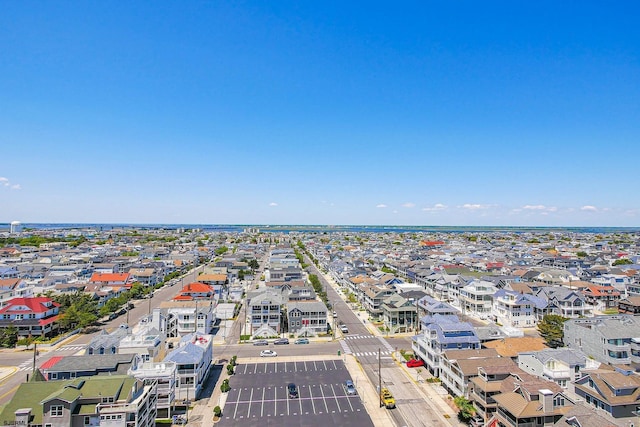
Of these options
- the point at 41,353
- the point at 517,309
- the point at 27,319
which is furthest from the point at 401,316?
the point at 27,319

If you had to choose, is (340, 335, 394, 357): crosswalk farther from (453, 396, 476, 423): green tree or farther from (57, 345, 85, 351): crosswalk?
(57, 345, 85, 351): crosswalk

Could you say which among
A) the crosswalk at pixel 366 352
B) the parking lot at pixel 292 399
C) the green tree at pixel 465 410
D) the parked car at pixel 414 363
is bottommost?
the crosswalk at pixel 366 352

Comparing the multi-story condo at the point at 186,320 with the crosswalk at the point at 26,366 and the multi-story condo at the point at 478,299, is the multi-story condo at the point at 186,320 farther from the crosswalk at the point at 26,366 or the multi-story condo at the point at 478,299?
the multi-story condo at the point at 478,299

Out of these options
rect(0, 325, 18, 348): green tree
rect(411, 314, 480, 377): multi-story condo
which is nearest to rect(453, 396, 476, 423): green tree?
rect(411, 314, 480, 377): multi-story condo

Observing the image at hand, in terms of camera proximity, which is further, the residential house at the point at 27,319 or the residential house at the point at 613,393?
the residential house at the point at 27,319

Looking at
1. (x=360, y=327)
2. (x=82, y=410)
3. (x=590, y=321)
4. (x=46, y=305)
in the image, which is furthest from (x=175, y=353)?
(x=590, y=321)

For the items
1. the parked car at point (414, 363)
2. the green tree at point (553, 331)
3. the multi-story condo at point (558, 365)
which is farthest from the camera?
the green tree at point (553, 331)

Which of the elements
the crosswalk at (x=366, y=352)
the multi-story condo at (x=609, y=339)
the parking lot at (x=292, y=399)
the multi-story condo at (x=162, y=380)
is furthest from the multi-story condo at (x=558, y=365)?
the multi-story condo at (x=162, y=380)
